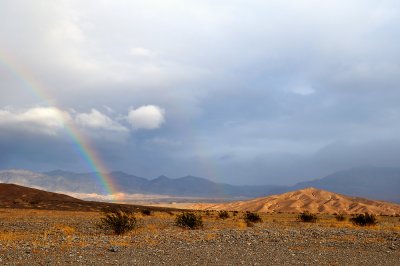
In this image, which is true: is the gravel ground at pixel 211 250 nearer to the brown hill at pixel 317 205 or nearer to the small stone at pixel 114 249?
the small stone at pixel 114 249

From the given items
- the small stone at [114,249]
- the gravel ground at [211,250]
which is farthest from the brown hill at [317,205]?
the small stone at [114,249]

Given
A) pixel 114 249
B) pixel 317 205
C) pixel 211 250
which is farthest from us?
pixel 317 205

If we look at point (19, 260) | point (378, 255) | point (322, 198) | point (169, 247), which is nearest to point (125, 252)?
point (169, 247)

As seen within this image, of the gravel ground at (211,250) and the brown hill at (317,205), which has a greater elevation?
the brown hill at (317,205)

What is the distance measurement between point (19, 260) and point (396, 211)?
11059cm

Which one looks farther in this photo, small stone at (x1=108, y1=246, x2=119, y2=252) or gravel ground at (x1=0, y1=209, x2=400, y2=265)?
small stone at (x1=108, y1=246, x2=119, y2=252)

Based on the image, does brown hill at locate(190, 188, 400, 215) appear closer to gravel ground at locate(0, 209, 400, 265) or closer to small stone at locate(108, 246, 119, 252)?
Result: gravel ground at locate(0, 209, 400, 265)

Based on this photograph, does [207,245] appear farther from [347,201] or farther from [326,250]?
[347,201]

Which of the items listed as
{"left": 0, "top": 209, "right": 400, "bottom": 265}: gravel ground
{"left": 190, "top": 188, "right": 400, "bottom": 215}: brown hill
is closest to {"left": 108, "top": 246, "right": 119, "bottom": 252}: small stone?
{"left": 0, "top": 209, "right": 400, "bottom": 265}: gravel ground

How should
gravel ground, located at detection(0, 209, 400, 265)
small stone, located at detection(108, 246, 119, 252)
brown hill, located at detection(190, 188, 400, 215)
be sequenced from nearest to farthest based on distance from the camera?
gravel ground, located at detection(0, 209, 400, 265), small stone, located at detection(108, 246, 119, 252), brown hill, located at detection(190, 188, 400, 215)

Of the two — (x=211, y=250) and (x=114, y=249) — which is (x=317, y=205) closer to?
(x=211, y=250)

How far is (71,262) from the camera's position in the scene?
1695 cm

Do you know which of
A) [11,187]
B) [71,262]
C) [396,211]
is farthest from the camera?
[396,211]

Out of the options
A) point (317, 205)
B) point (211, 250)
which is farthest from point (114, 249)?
point (317, 205)
